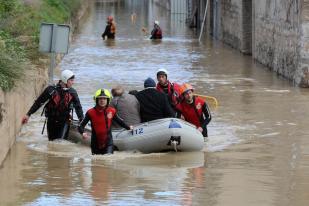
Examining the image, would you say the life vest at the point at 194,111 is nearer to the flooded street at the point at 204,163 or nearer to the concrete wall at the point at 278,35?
the flooded street at the point at 204,163

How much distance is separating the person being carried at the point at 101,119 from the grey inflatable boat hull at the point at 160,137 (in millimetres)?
408

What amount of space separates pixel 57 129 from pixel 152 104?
184cm

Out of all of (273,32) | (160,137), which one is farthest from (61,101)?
(273,32)

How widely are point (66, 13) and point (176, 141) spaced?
30.1m

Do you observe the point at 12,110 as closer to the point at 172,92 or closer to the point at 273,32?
the point at 172,92

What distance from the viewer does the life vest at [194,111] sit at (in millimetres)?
15742

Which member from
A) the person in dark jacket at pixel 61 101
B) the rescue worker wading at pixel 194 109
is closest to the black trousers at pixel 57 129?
the person in dark jacket at pixel 61 101

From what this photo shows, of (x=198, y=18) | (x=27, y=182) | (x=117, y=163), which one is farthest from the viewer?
(x=198, y=18)

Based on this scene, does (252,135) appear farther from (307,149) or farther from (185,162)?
(185,162)

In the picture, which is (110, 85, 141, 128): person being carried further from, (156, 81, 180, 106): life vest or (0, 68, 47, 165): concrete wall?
(0, 68, 47, 165): concrete wall

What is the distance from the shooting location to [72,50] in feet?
124

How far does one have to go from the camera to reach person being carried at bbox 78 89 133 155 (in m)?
14.3

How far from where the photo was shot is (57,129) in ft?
52.4

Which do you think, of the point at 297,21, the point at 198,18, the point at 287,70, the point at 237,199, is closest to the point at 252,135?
the point at 237,199
